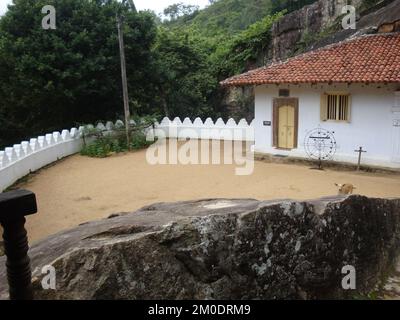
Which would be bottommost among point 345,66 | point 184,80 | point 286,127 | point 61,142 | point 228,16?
point 61,142

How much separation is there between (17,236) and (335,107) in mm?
13368

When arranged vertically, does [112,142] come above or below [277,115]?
below

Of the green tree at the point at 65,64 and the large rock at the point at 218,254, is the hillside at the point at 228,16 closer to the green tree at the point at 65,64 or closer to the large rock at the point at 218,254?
the green tree at the point at 65,64

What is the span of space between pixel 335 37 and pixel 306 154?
606 cm

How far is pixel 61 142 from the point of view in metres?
17.0

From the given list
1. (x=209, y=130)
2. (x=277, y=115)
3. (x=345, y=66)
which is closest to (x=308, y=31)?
(x=209, y=130)

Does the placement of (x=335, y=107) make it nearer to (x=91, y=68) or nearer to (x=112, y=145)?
(x=112, y=145)

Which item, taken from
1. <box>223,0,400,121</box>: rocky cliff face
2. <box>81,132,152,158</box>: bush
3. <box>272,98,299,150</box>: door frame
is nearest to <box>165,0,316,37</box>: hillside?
<box>223,0,400,121</box>: rocky cliff face

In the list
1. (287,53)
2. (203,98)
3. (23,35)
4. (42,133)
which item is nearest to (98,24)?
(23,35)

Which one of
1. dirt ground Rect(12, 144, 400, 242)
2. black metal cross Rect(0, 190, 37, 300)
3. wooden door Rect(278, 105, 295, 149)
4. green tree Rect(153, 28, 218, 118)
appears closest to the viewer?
black metal cross Rect(0, 190, 37, 300)

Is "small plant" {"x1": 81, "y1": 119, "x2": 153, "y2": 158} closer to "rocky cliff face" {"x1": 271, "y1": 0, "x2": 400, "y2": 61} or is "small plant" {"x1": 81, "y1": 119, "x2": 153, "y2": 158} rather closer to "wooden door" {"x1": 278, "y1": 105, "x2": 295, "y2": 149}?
"wooden door" {"x1": 278, "y1": 105, "x2": 295, "y2": 149}

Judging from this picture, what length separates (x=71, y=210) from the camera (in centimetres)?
1056

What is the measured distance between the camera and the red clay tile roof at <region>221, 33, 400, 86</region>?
517 inches

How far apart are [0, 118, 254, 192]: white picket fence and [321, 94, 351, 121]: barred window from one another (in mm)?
5364
